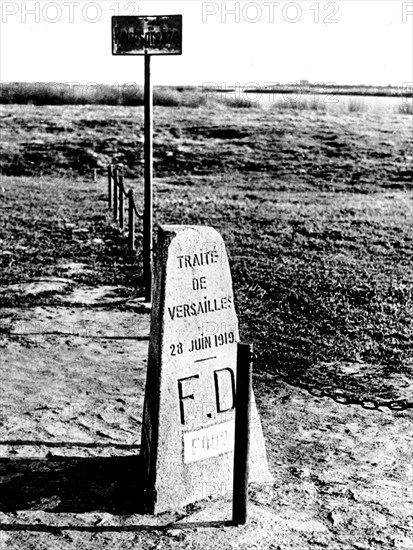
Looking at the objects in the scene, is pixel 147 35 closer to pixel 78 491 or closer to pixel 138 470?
pixel 138 470

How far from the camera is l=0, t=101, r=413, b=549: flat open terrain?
4.48m

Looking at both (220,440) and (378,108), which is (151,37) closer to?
(220,440)

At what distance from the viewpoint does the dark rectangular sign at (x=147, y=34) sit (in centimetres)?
→ 738

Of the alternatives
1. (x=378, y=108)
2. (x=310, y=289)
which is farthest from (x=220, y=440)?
(x=378, y=108)

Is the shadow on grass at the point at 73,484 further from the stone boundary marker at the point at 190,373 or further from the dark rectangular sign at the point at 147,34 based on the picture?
the dark rectangular sign at the point at 147,34

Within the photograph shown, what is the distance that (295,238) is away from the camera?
12398mm

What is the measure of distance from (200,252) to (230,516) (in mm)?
1357

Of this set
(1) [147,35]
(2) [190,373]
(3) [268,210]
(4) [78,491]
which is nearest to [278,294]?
(1) [147,35]

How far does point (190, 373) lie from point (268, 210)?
11.1 meters

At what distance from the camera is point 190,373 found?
4309 mm

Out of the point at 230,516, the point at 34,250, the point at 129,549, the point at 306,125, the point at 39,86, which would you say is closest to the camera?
the point at 129,549

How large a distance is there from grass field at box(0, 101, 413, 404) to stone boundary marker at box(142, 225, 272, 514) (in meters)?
1.97

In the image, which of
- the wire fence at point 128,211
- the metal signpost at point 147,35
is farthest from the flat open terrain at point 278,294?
the metal signpost at point 147,35

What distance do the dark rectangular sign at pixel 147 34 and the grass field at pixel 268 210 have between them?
8.74ft
